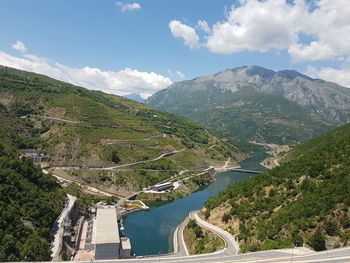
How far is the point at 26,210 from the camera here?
62.4 meters

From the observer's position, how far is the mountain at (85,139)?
124 m

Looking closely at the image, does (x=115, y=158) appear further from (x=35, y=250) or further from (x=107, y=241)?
(x=35, y=250)

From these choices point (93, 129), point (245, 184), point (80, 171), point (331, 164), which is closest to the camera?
point (331, 164)

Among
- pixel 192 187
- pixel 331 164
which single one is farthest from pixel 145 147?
pixel 331 164

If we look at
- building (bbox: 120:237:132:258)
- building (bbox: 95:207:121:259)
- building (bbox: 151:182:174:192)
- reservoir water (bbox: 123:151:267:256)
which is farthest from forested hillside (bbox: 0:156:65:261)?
building (bbox: 151:182:174:192)

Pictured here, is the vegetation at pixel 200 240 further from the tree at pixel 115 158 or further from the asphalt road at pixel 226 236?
the tree at pixel 115 158

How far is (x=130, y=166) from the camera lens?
133375 millimetres

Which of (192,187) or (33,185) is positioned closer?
(33,185)

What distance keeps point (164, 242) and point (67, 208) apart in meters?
25.1

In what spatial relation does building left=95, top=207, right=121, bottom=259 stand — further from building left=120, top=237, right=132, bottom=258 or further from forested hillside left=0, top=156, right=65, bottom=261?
forested hillside left=0, top=156, right=65, bottom=261

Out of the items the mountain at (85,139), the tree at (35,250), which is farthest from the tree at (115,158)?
the tree at (35,250)

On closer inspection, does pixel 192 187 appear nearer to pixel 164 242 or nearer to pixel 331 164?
pixel 164 242

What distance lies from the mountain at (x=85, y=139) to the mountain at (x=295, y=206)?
2219 inches

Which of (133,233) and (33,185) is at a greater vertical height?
(33,185)
